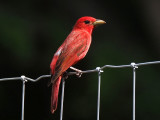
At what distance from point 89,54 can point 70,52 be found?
3.57 meters

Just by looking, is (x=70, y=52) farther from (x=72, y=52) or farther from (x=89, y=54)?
(x=89, y=54)

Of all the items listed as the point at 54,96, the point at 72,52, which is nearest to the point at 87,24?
the point at 72,52

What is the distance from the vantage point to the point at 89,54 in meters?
9.12

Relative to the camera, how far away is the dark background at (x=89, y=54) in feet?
28.0

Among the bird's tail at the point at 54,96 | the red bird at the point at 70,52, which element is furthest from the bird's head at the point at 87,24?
the bird's tail at the point at 54,96

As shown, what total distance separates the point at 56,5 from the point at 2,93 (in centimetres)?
183

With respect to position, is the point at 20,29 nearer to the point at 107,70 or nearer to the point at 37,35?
the point at 37,35

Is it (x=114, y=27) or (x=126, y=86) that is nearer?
(x=126, y=86)

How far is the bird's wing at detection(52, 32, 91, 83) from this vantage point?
5164 mm

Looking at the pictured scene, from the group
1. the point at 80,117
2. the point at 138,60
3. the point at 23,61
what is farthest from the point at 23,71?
the point at 138,60

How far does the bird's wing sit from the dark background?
2500 millimetres

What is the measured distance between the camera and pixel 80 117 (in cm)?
884

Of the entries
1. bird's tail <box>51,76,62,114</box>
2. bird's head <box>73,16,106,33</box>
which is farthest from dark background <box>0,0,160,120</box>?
bird's tail <box>51,76,62,114</box>

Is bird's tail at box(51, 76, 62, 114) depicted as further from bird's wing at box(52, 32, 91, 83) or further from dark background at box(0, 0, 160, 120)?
dark background at box(0, 0, 160, 120)
